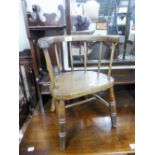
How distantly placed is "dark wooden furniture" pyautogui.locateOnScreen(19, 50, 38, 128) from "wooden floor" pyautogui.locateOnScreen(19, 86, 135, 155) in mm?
77

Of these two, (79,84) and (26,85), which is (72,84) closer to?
(79,84)

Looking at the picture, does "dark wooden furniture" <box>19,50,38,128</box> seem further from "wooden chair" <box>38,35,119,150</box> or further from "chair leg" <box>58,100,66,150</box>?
"chair leg" <box>58,100,66,150</box>

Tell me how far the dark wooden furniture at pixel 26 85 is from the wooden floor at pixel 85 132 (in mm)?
77

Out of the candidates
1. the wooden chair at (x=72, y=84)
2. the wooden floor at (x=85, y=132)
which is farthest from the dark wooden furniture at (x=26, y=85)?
the wooden chair at (x=72, y=84)

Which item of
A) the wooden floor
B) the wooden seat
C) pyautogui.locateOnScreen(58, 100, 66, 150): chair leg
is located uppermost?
the wooden seat

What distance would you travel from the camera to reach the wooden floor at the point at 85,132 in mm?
1089

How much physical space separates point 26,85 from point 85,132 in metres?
0.61

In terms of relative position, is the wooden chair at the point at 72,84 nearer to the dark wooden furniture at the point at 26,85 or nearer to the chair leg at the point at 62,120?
the chair leg at the point at 62,120

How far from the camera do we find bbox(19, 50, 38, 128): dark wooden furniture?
56.1 inches

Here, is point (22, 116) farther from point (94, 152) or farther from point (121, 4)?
point (121, 4)

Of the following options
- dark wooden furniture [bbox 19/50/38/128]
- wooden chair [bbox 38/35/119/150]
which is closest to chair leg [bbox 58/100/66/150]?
wooden chair [bbox 38/35/119/150]

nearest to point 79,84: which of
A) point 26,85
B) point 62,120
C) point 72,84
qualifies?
point 72,84

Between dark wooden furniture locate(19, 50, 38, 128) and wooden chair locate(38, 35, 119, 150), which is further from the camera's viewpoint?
dark wooden furniture locate(19, 50, 38, 128)

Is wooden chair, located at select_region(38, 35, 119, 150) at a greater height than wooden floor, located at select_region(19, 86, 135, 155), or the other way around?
wooden chair, located at select_region(38, 35, 119, 150)
